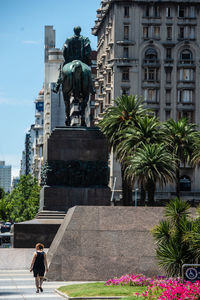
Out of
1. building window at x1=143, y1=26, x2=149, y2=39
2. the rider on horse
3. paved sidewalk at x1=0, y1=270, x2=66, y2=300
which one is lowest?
paved sidewalk at x1=0, y1=270, x2=66, y2=300

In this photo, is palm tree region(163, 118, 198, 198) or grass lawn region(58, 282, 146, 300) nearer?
grass lawn region(58, 282, 146, 300)

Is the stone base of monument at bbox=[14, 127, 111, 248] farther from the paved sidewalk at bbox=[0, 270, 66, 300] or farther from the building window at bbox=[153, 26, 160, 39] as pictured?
the building window at bbox=[153, 26, 160, 39]

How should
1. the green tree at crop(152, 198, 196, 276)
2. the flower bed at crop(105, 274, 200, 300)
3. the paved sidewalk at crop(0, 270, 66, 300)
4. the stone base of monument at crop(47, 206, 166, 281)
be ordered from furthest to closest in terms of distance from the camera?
the stone base of monument at crop(47, 206, 166, 281)
the green tree at crop(152, 198, 196, 276)
the paved sidewalk at crop(0, 270, 66, 300)
the flower bed at crop(105, 274, 200, 300)

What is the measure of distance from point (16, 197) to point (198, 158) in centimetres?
4720

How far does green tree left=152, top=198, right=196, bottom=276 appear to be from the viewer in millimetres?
24156

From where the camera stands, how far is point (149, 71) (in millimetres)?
111812

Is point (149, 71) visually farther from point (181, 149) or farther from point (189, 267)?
point (189, 267)

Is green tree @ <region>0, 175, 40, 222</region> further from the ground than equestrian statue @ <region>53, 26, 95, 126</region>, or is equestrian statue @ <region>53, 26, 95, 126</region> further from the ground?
equestrian statue @ <region>53, 26, 95, 126</region>

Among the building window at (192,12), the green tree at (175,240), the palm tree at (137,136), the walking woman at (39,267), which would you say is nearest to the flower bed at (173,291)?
the green tree at (175,240)

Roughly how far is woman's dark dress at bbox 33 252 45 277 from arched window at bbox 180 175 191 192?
89651 mm

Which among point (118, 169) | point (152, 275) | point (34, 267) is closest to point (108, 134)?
point (152, 275)

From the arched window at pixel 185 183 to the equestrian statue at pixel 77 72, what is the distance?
240ft

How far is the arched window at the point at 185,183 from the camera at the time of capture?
→ 11238 centimetres

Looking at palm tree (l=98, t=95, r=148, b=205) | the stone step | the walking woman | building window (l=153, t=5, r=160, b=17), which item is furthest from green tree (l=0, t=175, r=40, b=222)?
the walking woman
